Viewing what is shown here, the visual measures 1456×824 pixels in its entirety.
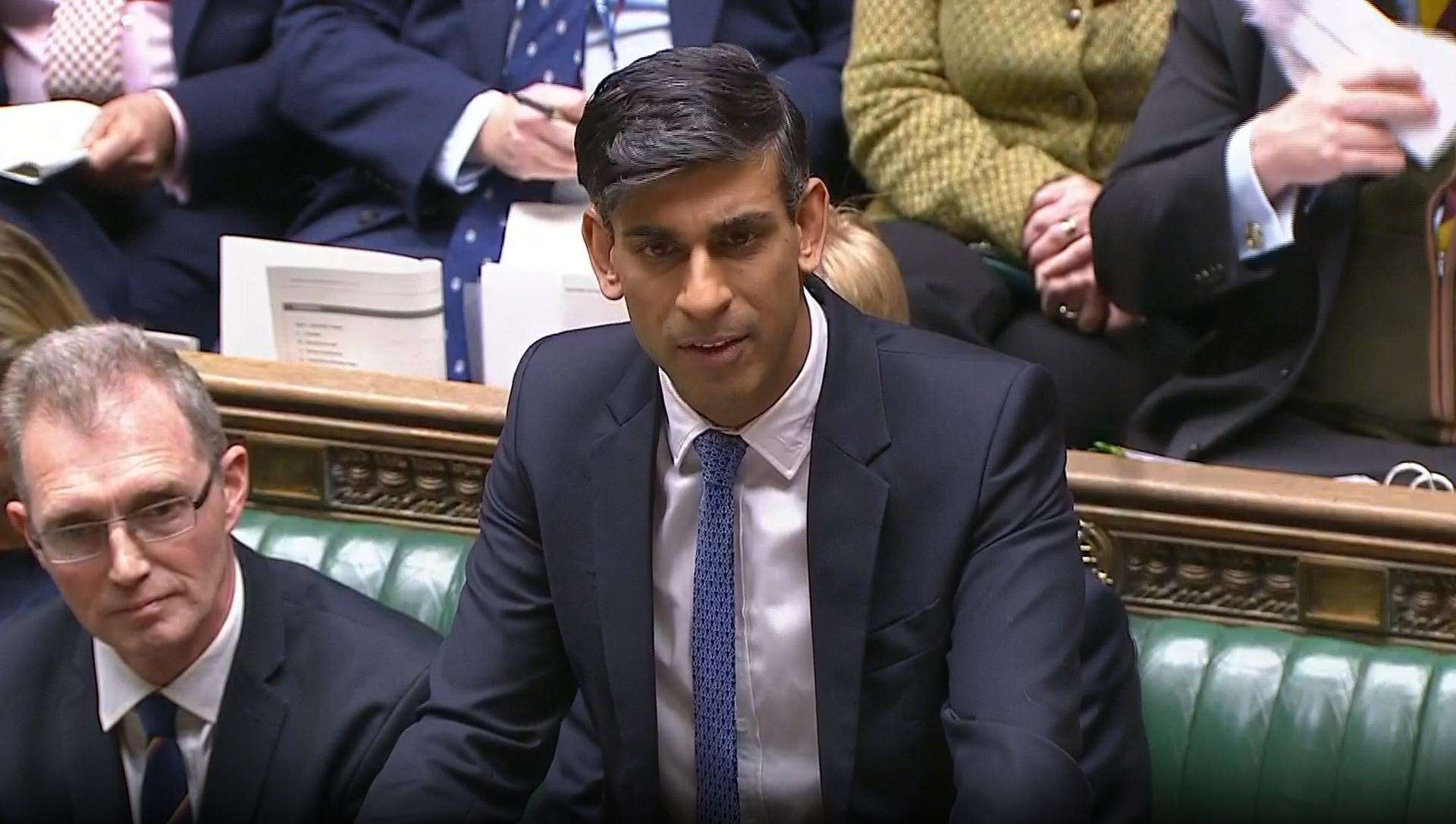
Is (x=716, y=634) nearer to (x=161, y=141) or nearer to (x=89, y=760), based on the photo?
(x=89, y=760)

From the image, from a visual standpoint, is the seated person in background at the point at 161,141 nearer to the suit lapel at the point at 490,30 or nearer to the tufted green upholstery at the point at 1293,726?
the suit lapel at the point at 490,30

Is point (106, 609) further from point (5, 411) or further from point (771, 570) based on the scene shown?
point (771, 570)

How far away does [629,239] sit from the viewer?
1.40 meters

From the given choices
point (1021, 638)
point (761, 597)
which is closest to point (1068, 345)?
point (761, 597)

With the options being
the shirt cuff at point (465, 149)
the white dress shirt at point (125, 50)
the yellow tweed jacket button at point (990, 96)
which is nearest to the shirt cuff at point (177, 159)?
the white dress shirt at point (125, 50)

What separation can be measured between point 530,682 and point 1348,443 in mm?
990

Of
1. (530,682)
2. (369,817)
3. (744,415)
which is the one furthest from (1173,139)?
(369,817)

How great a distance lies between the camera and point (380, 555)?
87.5 inches

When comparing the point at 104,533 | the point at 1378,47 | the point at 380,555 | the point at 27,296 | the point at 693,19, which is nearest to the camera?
the point at 104,533

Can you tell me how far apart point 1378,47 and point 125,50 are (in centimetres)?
167

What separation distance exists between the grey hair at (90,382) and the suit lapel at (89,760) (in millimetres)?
187

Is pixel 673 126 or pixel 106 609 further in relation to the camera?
pixel 106 609

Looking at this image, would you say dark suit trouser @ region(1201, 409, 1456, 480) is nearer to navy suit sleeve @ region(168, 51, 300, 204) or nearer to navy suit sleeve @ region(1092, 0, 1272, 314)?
navy suit sleeve @ region(1092, 0, 1272, 314)

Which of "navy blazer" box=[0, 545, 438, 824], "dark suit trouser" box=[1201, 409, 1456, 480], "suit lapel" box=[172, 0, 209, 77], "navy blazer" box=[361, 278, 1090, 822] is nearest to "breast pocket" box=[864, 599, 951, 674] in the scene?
"navy blazer" box=[361, 278, 1090, 822]
